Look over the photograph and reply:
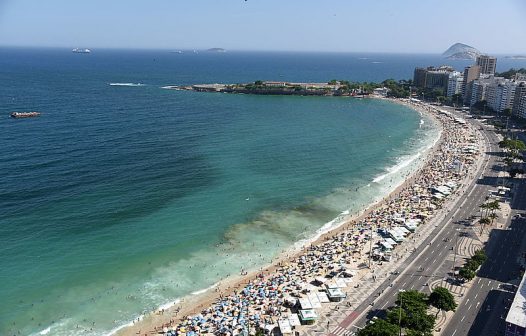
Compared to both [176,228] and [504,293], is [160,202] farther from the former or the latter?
[504,293]

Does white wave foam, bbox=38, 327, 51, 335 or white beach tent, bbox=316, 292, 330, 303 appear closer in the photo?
white wave foam, bbox=38, 327, 51, 335

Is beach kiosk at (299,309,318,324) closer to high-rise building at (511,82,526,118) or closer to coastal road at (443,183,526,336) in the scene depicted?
coastal road at (443,183,526,336)

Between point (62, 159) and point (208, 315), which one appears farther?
point (62, 159)

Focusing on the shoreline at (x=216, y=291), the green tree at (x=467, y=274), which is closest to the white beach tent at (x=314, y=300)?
the shoreline at (x=216, y=291)

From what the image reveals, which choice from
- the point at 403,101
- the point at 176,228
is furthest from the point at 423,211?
the point at 403,101

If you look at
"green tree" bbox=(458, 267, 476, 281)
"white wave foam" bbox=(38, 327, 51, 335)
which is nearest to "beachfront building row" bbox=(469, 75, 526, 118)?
"green tree" bbox=(458, 267, 476, 281)

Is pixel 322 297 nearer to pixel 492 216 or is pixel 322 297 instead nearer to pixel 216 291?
pixel 216 291
